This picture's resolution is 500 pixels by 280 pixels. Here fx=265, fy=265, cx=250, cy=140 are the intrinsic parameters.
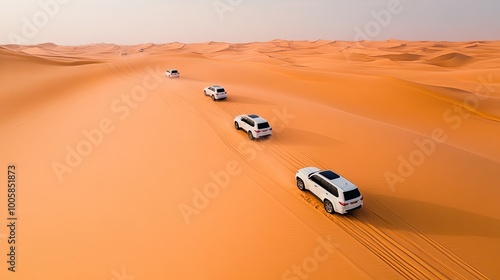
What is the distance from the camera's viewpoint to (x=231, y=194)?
35.8ft

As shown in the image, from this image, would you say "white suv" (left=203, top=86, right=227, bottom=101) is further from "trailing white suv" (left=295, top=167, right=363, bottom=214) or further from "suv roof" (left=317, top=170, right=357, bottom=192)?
"suv roof" (left=317, top=170, right=357, bottom=192)

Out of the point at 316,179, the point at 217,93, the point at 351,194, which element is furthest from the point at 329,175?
the point at 217,93

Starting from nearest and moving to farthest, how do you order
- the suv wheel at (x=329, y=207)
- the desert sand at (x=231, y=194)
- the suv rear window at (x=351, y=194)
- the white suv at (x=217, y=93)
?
the desert sand at (x=231, y=194), the suv rear window at (x=351, y=194), the suv wheel at (x=329, y=207), the white suv at (x=217, y=93)

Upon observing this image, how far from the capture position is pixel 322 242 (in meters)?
8.48

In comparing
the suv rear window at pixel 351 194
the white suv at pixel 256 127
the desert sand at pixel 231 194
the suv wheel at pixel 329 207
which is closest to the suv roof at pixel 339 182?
the suv rear window at pixel 351 194

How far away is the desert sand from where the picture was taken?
8102 millimetres

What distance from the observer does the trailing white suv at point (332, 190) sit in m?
Result: 9.52

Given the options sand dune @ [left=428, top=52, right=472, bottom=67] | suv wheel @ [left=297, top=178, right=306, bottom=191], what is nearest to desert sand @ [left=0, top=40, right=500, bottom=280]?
suv wheel @ [left=297, top=178, right=306, bottom=191]

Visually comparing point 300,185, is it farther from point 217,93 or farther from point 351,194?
point 217,93

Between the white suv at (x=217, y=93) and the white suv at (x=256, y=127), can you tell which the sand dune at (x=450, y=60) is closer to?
the white suv at (x=217, y=93)

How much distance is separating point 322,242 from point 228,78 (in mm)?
31308

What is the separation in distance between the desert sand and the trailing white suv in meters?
0.47

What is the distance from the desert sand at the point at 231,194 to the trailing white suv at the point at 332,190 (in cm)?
47

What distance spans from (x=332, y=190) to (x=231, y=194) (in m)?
3.99
